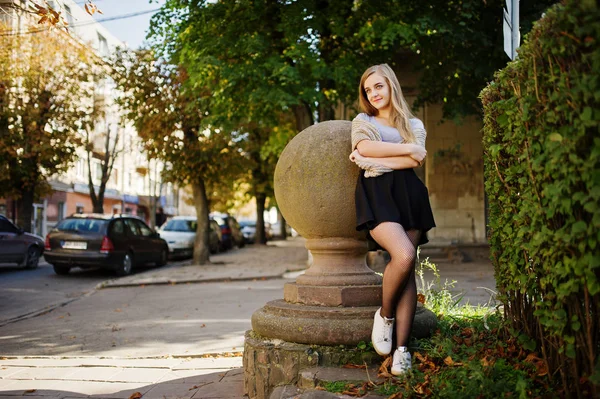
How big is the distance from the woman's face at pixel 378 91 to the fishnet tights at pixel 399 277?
0.90 meters

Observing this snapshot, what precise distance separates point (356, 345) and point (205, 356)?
2.64 m

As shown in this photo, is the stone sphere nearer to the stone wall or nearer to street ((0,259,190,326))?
street ((0,259,190,326))

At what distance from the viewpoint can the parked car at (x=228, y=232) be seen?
103 ft

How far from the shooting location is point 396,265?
393 centimetres

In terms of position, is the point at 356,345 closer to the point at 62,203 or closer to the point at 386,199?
the point at 386,199

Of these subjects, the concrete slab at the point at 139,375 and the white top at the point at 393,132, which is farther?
the concrete slab at the point at 139,375

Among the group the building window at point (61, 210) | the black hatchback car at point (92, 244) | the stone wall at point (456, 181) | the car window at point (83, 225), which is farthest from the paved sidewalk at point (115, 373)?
the building window at point (61, 210)

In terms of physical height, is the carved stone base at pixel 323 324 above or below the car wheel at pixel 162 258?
above

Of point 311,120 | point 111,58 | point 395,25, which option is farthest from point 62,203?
point 395,25

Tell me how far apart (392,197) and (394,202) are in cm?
4

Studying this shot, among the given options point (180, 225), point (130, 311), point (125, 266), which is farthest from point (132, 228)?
point (130, 311)

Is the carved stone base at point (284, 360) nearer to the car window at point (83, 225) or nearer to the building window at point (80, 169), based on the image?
the car window at point (83, 225)

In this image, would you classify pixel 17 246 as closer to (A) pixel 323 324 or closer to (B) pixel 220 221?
(A) pixel 323 324

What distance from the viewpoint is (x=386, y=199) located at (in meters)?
4.12
